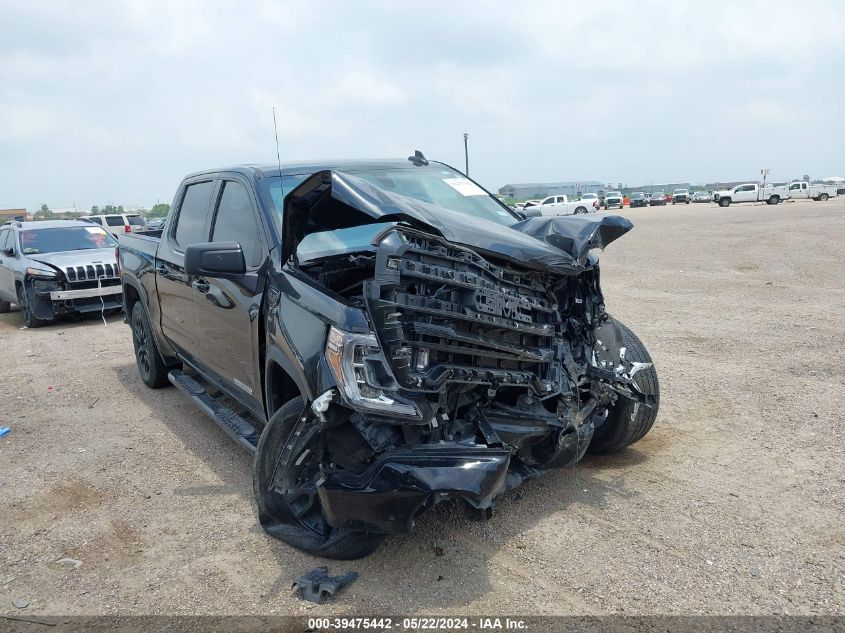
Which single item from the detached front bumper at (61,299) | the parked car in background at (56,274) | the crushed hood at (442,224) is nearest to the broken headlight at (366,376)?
the crushed hood at (442,224)

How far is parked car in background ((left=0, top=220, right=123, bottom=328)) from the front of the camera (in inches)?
419

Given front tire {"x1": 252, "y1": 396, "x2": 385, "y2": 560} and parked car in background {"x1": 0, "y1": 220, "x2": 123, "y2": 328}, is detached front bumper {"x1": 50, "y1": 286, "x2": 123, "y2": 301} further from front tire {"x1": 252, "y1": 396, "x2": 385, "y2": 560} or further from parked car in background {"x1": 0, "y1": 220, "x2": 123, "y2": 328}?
front tire {"x1": 252, "y1": 396, "x2": 385, "y2": 560}

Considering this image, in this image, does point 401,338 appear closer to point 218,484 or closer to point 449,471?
point 449,471

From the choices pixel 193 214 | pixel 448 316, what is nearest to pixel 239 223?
pixel 193 214

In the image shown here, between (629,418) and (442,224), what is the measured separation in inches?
70.9

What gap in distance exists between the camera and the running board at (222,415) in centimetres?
426

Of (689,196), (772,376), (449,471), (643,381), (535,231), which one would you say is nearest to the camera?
(449,471)

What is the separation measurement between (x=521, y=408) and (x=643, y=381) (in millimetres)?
1195

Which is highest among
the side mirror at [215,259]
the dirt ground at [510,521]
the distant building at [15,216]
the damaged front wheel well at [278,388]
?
the distant building at [15,216]

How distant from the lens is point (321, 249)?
362 cm

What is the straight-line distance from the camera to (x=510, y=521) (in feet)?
12.0

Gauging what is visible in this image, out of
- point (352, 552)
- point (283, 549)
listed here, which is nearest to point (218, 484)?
point (283, 549)

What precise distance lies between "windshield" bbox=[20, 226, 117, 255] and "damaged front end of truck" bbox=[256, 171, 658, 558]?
31.4 feet

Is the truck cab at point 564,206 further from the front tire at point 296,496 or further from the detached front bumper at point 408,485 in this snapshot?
the detached front bumper at point 408,485
